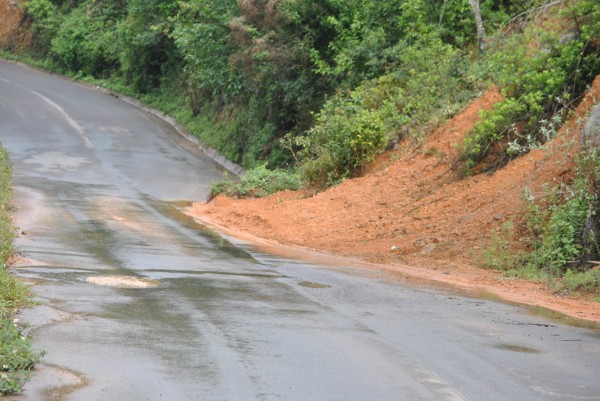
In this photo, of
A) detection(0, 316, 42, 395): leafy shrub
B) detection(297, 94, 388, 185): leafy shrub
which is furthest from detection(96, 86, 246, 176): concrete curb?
detection(0, 316, 42, 395): leafy shrub

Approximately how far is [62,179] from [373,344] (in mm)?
20580

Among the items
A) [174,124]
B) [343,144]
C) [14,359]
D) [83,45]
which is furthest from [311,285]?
[83,45]

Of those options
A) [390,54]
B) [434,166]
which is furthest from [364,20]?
[434,166]

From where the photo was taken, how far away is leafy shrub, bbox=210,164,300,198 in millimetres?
26766

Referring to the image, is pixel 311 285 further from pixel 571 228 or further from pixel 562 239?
pixel 571 228

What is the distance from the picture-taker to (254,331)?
9.98m

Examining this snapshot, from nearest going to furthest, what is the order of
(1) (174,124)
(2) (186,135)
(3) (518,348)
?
1. (3) (518,348)
2. (2) (186,135)
3. (1) (174,124)

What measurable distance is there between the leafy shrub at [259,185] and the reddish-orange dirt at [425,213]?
525mm

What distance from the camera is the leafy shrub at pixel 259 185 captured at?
26.8m

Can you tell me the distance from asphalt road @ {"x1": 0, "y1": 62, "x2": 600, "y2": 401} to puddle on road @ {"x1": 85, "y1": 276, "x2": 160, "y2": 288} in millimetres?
78

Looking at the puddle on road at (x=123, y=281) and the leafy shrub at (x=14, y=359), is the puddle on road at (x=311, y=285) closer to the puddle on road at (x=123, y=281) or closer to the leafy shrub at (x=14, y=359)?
the puddle on road at (x=123, y=281)

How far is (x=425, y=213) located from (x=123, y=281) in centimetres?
907

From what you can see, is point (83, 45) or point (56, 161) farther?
point (83, 45)

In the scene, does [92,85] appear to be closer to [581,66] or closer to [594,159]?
[581,66]
